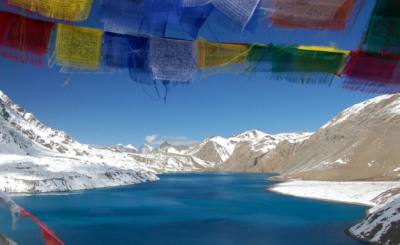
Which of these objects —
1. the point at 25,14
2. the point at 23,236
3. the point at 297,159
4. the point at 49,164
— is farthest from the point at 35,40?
the point at 297,159

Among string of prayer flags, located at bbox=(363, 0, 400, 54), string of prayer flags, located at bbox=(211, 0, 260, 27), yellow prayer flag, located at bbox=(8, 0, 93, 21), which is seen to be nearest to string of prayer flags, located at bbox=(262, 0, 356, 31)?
string of prayer flags, located at bbox=(211, 0, 260, 27)

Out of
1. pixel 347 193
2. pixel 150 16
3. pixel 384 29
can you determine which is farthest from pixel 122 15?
pixel 347 193

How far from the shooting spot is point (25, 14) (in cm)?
580

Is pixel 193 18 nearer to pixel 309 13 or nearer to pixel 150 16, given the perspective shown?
pixel 150 16

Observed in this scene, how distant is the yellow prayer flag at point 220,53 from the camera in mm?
6395

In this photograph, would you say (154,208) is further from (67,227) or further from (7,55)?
(7,55)

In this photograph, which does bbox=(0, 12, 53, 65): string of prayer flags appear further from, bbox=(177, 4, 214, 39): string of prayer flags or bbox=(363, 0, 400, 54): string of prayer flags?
bbox=(363, 0, 400, 54): string of prayer flags

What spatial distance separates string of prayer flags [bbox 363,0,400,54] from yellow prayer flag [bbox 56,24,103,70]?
12.5 ft

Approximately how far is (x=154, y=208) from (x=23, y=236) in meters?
26.6

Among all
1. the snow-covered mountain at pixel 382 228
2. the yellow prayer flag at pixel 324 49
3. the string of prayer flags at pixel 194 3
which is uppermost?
the string of prayer flags at pixel 194 3

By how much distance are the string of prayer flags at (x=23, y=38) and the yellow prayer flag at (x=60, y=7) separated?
16 centimetres

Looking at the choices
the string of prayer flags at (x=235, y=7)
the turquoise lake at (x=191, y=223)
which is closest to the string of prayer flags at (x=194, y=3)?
the string of prayer flags at (x=235, y=7)

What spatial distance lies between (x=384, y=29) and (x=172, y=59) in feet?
9.93

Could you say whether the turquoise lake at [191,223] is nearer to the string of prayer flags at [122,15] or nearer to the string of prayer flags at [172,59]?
the string of prayer flags at [172,59]
